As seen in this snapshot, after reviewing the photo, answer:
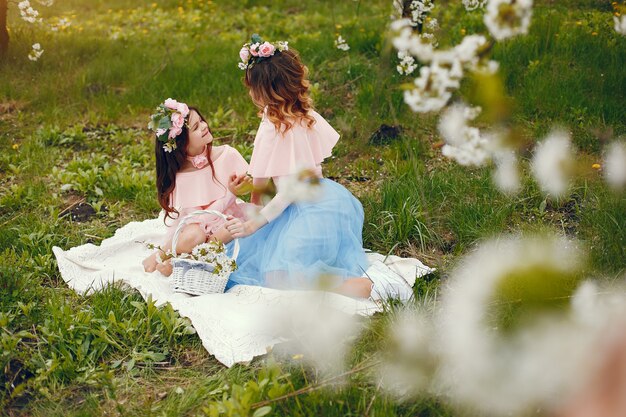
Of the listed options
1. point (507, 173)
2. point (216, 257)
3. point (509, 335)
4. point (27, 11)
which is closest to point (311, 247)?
point (216, 257)

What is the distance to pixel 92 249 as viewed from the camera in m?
3.62

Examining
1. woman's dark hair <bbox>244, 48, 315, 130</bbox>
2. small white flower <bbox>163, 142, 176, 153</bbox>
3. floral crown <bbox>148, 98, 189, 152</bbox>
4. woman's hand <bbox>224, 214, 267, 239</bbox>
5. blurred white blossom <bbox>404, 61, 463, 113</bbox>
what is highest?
blurred white blossom <bbox>404, 61, 463, 113</bbox>

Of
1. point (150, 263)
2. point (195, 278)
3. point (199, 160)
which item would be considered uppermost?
point (199, 160)

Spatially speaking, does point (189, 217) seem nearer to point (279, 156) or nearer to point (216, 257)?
point (216, 257)

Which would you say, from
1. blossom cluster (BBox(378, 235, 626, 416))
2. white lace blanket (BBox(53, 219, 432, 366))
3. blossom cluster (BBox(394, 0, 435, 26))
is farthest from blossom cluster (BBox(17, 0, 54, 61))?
blossom cluster (BBox(378, 235, 626, 416))

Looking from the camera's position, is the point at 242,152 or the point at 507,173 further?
the point at 242,152

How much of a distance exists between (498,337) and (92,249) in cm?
230

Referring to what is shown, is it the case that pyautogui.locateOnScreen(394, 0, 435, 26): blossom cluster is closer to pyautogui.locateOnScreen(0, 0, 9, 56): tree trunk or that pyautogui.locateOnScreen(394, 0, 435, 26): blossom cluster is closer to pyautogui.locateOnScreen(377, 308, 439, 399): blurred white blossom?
pyautogui.locateOnScreen(377, 308, 439, 399): blurred white blossom

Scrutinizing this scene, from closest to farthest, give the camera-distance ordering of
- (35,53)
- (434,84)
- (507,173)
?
1. (434,84)
2. (507,173)
3. (35,53)

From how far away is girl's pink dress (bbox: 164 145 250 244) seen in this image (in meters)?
3.45

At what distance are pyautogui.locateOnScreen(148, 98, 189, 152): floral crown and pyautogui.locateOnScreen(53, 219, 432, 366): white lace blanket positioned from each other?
0.67 metres

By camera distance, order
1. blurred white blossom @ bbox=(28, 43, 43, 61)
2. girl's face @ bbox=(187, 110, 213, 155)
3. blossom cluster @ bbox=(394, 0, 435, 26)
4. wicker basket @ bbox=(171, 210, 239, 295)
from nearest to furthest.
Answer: wicker basket @ bbox=(171, 210, 239, 295)
girl's face @ bbox=(187, 110, 213, 155)
blossom cluster @ bbox=(394, 0, 435, 26)
blurred white blossom @ bbox=(28, 43, 43, 61)

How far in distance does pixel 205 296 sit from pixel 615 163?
1966 mm

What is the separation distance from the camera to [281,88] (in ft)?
10.3
